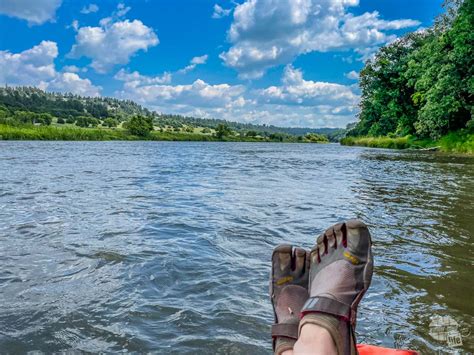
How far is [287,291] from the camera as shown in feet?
8.53

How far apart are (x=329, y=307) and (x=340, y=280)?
40 centimetres

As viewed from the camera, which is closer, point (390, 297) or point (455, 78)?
point (390, 297)

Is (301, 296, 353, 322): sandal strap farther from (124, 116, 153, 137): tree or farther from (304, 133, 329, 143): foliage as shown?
(304, 133, 329, 143): foliage

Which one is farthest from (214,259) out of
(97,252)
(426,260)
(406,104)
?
(406,104)

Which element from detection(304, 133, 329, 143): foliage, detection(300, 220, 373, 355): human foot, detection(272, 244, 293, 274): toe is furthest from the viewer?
detection(304, 133, 329, 143): foliage

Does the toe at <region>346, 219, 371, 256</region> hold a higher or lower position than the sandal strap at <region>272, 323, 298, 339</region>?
higher

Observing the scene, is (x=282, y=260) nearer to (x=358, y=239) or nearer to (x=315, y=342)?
(x=358, y=239)

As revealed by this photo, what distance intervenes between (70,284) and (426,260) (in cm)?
331

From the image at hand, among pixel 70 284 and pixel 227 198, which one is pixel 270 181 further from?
pixel 70 284

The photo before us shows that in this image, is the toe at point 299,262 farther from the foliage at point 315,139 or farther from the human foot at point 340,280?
the foliage at point 315,139

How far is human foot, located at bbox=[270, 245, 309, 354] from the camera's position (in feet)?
6.85

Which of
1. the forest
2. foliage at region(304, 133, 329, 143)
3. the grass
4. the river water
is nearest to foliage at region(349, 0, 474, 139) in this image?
the forest

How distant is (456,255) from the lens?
3980 mm

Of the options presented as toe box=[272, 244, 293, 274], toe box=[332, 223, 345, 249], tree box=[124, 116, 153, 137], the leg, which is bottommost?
the leg
